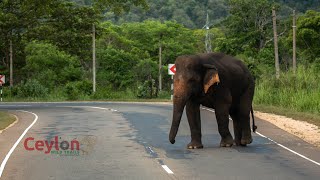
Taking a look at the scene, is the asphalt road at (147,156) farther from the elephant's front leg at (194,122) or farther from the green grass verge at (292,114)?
the green grass verge at (292,114)

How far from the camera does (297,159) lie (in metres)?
14.4

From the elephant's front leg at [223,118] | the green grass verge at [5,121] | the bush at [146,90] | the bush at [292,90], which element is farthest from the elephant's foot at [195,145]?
the bush at [146,90]

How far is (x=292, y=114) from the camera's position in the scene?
29.5 m

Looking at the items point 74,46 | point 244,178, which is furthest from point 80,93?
point 244,178

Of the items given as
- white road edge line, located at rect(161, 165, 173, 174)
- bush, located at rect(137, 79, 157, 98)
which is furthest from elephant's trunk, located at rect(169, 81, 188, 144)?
bush, located at rect(137, 79, 157, 98)

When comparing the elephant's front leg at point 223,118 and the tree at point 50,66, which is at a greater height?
the tree at point 50,66

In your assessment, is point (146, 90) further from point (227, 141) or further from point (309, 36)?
point (227, 141)

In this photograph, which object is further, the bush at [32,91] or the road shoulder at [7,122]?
the bush at [32,91]

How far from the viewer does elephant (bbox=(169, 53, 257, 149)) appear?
1546cm

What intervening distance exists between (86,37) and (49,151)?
41117 millimetres

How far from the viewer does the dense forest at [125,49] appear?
38.1 metres

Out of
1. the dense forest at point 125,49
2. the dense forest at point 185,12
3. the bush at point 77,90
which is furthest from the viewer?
the dense forest at point 185,12

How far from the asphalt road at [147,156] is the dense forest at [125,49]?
11.8m

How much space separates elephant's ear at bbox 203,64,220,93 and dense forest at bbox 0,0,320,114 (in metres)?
16.5
